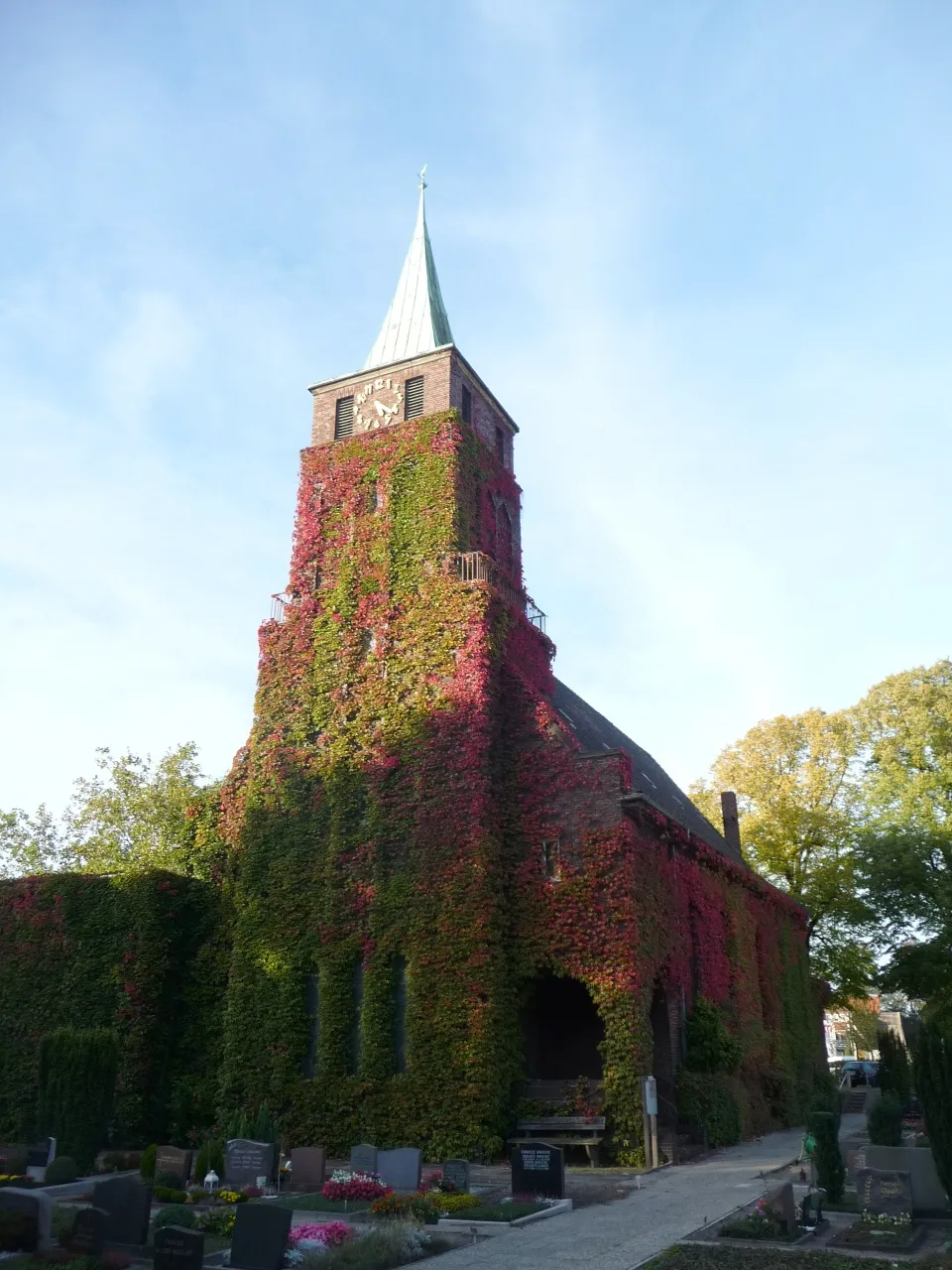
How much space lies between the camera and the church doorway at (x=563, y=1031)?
2695 centimetres

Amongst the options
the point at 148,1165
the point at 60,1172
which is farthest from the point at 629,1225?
the point at 60,1172

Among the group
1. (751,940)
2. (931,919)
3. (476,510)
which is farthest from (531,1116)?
(931,919)

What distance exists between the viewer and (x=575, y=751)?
2725cm

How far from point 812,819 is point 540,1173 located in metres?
30.9

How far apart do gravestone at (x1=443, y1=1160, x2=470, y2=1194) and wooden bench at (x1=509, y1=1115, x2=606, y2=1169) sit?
5.20 m

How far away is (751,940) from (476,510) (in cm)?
1692

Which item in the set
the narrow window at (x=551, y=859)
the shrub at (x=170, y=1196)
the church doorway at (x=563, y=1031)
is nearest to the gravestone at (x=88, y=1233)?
the shrub at (x=170, y=1196)

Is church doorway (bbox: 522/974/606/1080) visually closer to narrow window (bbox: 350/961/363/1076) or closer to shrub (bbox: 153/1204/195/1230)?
narrow window (bbox: 350/961/363/1076)

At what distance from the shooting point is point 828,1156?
16.5m

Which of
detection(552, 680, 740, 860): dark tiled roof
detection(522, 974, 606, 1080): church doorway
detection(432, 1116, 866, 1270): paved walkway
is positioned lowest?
detection(432, 1116, 866, 1270): paved walkway

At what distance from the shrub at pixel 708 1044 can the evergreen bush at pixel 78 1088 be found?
14018 millimetres

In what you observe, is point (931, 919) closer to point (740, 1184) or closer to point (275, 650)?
point (740, 1184)

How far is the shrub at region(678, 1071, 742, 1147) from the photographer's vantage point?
2559cm

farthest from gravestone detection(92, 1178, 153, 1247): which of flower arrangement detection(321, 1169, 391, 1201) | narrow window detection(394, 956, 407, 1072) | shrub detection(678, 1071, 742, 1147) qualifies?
shrub detection(678, 1071, 742, 1147)
